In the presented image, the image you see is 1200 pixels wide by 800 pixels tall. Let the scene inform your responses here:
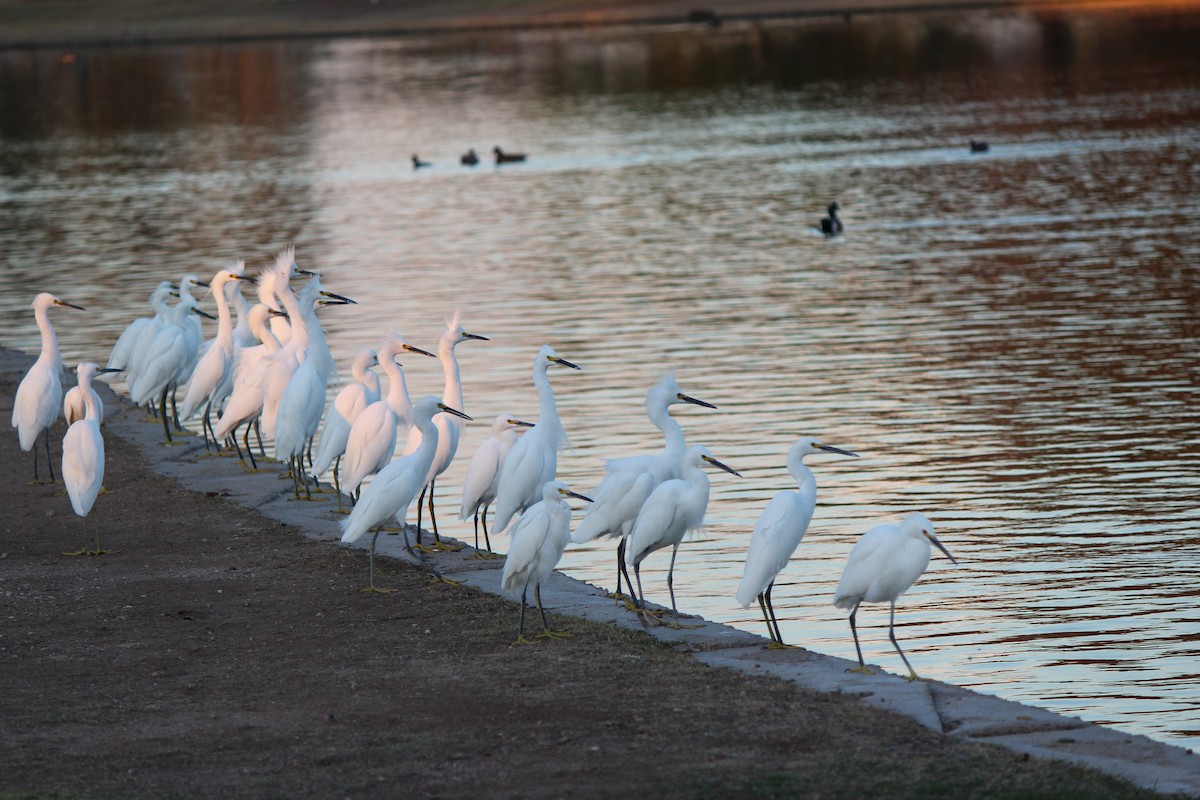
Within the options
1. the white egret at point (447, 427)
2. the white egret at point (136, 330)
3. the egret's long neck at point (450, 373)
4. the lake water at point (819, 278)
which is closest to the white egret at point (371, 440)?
the white egret at point (447, 427)

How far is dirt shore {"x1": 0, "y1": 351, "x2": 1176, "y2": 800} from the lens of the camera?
23.8 ft

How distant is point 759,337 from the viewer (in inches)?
908

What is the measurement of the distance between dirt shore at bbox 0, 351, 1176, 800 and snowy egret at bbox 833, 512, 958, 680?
81 cm

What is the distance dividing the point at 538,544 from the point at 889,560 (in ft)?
6.12

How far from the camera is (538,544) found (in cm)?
939

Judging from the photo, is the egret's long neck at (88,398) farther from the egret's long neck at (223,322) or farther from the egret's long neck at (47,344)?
the egret's long neck at (223,322)

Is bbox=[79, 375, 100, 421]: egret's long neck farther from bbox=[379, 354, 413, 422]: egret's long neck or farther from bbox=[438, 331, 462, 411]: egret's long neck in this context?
bbox=[438, 331, 462, 411]: egret's long neck

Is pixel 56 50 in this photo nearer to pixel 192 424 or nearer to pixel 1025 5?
pixel 1025 5

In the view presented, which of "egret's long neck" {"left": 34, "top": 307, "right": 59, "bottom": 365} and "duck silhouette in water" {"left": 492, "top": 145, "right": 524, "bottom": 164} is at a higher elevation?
"egret's long neck" {"left": 34, "top": 307, "right": 59, "bottom": 365}

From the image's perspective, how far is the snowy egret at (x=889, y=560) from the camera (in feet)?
29.6

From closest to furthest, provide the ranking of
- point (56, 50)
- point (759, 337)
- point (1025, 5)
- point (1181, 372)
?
1. point (1181, 372)
2. point (759, 337)
3. point (1025, 5)
4. point (56, 50)

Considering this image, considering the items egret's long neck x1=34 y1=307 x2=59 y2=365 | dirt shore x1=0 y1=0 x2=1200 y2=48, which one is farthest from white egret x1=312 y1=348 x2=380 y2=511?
dirt shore x1=0 y1=0 x2=1200 y2=48

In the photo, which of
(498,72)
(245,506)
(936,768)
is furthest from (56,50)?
(936,768)

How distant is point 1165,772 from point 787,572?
18.1 feet
